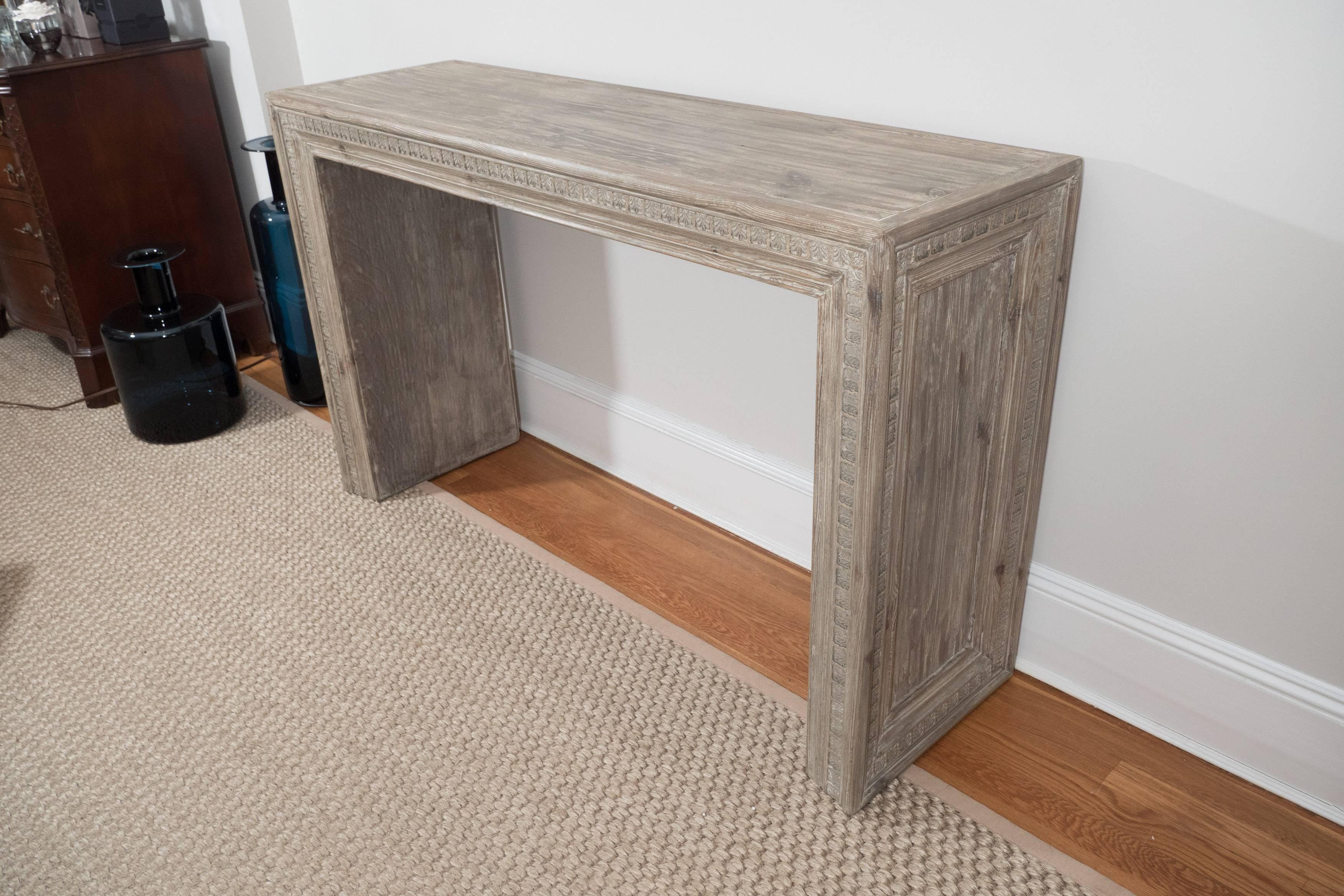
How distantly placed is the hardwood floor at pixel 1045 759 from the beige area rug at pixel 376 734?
82 mm

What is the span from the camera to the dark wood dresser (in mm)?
2371

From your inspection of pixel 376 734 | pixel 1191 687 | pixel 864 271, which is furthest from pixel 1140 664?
pixel 376 734

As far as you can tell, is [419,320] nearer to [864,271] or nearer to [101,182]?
[101,182]

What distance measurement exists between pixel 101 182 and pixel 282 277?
1.86ft

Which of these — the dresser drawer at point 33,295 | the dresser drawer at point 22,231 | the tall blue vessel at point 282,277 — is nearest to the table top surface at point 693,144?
the tall blue vessel at point 282,277

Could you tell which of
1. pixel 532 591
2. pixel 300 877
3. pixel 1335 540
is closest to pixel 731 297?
pixel 532 591

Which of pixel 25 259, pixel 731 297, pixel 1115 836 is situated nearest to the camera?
pixel 1115 836

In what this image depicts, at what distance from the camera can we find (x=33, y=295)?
2668 mm

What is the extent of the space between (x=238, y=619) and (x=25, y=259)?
1.42m

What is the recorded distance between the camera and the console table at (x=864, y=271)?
3.68ft

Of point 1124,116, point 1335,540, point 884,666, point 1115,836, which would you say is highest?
point 1124,116

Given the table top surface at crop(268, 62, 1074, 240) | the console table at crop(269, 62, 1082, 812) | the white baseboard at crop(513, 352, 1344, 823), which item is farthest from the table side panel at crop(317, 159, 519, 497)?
the white baseboard at crop(513, 352, 1344, 823)

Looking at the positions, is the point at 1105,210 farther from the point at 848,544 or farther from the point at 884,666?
the point at 884,666

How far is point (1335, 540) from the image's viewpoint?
4.12ft
